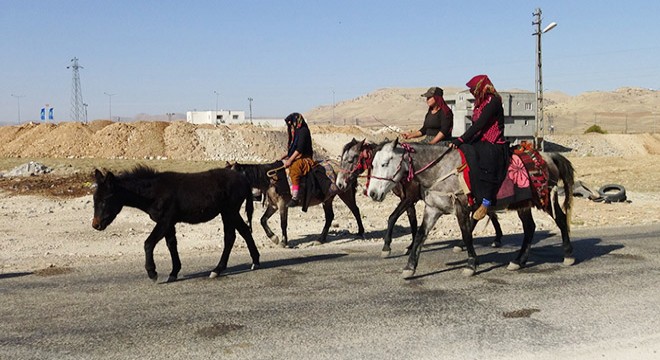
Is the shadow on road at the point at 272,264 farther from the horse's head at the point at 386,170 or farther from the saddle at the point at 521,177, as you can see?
the saddle at the point at 521,177

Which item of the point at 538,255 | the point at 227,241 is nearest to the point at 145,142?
the point at 227,241

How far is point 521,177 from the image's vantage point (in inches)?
441

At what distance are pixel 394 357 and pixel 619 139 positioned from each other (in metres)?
81.4

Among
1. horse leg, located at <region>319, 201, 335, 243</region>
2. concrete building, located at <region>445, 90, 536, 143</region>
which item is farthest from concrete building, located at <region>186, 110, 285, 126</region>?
horse leg, located at <region>319, 201, 335, 243</region>

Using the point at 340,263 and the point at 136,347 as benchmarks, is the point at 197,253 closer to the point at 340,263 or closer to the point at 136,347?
the point at 340,263

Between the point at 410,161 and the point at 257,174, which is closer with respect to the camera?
the point at 410,161

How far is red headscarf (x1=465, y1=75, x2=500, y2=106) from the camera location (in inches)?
446

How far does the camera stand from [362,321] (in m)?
8.27

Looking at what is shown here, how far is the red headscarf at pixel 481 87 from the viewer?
37.1 feet

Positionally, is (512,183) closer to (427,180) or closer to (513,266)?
(427,180)

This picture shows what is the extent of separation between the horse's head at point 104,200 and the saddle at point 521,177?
5811 mm

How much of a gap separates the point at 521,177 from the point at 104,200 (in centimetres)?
716

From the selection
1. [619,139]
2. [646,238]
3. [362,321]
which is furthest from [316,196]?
[619,139]

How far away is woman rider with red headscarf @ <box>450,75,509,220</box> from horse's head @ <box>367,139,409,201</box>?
3.26ft
